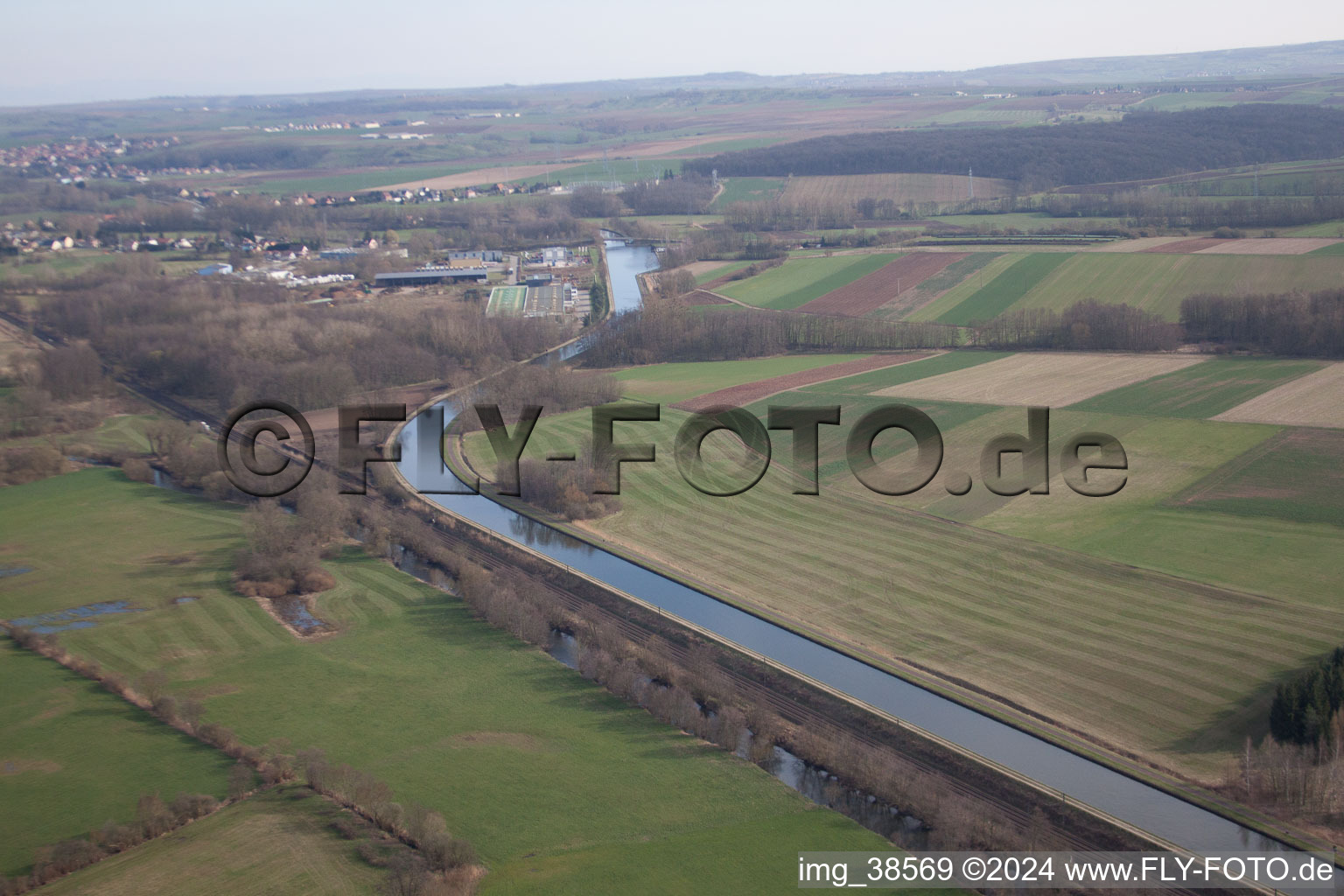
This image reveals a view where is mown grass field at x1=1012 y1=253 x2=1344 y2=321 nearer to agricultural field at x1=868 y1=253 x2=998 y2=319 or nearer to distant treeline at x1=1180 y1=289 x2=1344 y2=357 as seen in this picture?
distant treeline at x1=1180 y1=289 x2=1344 y2=357

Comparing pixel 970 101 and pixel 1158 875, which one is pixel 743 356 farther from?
pixel 970 101

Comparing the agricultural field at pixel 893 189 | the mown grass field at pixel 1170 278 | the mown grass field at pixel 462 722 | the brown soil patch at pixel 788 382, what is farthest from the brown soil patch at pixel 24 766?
the agricultural field at pixel 893 189

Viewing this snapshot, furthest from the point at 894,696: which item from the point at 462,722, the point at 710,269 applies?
the point at 710,269

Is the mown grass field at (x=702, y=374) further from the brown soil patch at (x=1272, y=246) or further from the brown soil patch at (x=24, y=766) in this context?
the brown soil patch at (x=24, y=766)

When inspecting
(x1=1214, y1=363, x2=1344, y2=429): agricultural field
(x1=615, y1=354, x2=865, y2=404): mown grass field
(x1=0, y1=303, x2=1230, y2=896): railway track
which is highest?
(x1=1214, y1=363, x2=1344, y2=429): agricultural field

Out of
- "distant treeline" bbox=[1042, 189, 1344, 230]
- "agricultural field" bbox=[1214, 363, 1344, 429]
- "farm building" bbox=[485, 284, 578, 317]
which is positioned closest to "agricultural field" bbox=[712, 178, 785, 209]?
"distant treeline" bbox=[1042, 189, 1344, 230]

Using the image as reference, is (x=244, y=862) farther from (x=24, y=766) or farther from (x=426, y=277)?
(x=426, y=277)
